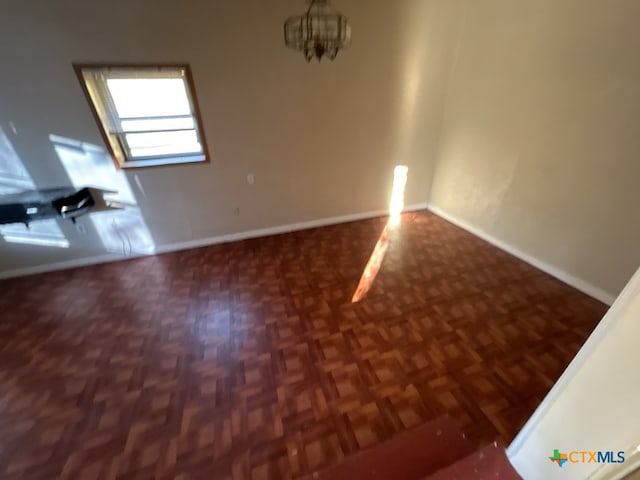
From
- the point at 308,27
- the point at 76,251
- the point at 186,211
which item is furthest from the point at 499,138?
the point at 76,251

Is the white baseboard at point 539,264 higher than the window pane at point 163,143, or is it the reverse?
the window pane at point 163,143

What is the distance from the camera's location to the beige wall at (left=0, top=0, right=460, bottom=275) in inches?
87.4

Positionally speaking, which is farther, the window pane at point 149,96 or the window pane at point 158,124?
the window pane at point 158,124

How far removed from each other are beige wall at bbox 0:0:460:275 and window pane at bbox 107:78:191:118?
223 millimetres

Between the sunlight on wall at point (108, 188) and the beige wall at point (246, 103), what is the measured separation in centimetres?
8

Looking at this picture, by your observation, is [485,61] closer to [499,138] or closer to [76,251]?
[499,138]

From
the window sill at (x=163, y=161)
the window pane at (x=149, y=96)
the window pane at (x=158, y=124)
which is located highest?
the window pane at (x=149, y=96)

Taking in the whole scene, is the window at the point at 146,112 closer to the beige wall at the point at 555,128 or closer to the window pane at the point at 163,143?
the window pane at the point at 163,143

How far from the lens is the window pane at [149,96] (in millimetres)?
2545

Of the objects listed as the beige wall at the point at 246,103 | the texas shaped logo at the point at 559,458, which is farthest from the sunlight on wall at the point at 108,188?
the texas shaped logo at the point at 559,458

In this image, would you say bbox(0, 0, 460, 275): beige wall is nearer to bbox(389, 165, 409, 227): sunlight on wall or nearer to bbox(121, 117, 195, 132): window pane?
bbox(389, 165, 409, 227): sunlight on wall

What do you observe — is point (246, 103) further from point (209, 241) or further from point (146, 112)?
point (209, 241)

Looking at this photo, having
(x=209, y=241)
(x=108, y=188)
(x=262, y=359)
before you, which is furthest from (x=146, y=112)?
(x=262, y=359)

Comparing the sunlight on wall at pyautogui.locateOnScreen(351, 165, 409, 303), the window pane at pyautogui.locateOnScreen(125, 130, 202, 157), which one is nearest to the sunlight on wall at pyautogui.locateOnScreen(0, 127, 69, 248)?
the window pane at pyautogui.locateOnScreen(125, 130, 202, 157)
